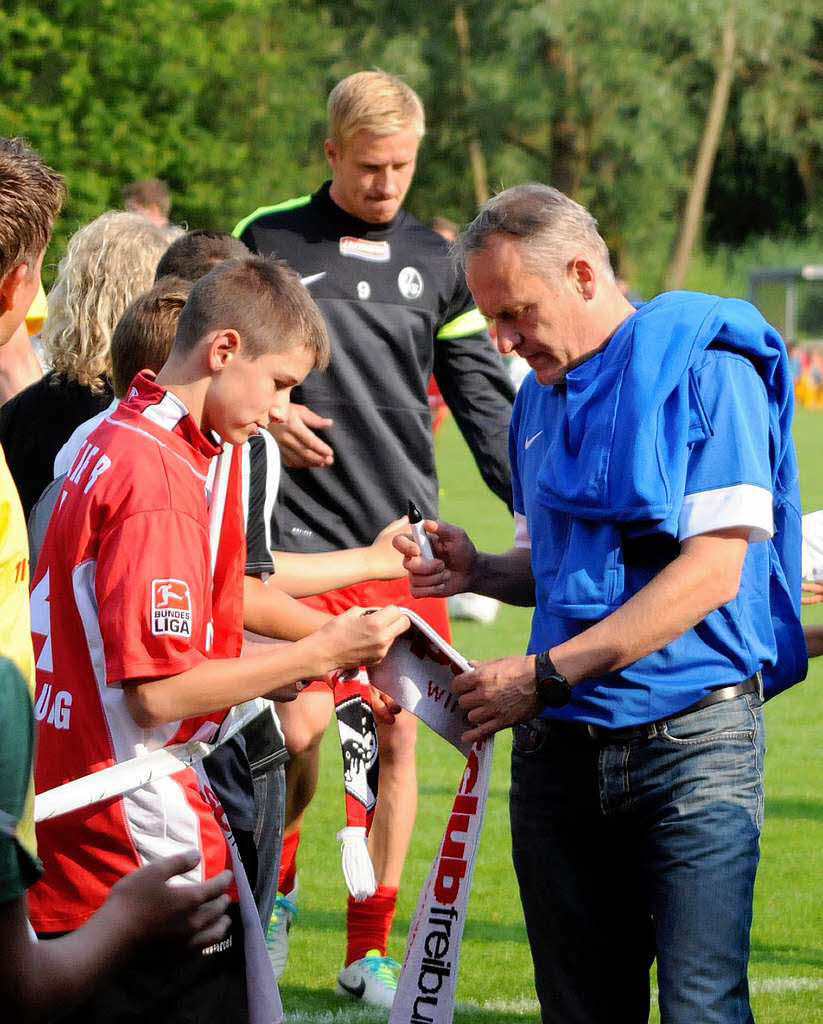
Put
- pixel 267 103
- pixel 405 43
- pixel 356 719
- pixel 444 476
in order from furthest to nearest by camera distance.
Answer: pixel 267 103, pixel 405 43, pixel 444 476, pixel 356 719

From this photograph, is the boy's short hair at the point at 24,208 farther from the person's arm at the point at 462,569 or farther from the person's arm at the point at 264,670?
the person's arm at the point at 462,569

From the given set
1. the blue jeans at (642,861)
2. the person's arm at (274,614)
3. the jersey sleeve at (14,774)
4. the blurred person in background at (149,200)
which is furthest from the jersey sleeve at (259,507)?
the blurred person in background at (149,200)

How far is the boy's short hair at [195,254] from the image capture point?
4320 mm

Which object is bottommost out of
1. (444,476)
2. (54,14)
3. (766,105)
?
(444,476)

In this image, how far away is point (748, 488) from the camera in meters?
3.25

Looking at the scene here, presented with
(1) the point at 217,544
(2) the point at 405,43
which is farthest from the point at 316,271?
(2) the point at 405,43

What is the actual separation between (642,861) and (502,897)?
2.96m

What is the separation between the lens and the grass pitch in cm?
522

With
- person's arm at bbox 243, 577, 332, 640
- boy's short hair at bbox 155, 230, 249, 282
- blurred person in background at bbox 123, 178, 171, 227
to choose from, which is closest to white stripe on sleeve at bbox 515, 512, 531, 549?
person's arm at bbox 243, 577, 332, 640

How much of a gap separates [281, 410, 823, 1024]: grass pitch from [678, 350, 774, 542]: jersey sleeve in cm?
101

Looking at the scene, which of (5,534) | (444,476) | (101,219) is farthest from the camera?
(444,476)

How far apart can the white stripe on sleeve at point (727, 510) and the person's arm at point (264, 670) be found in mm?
631

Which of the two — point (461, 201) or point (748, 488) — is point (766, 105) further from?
point (748, 488)

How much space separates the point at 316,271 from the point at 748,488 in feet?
9.60
